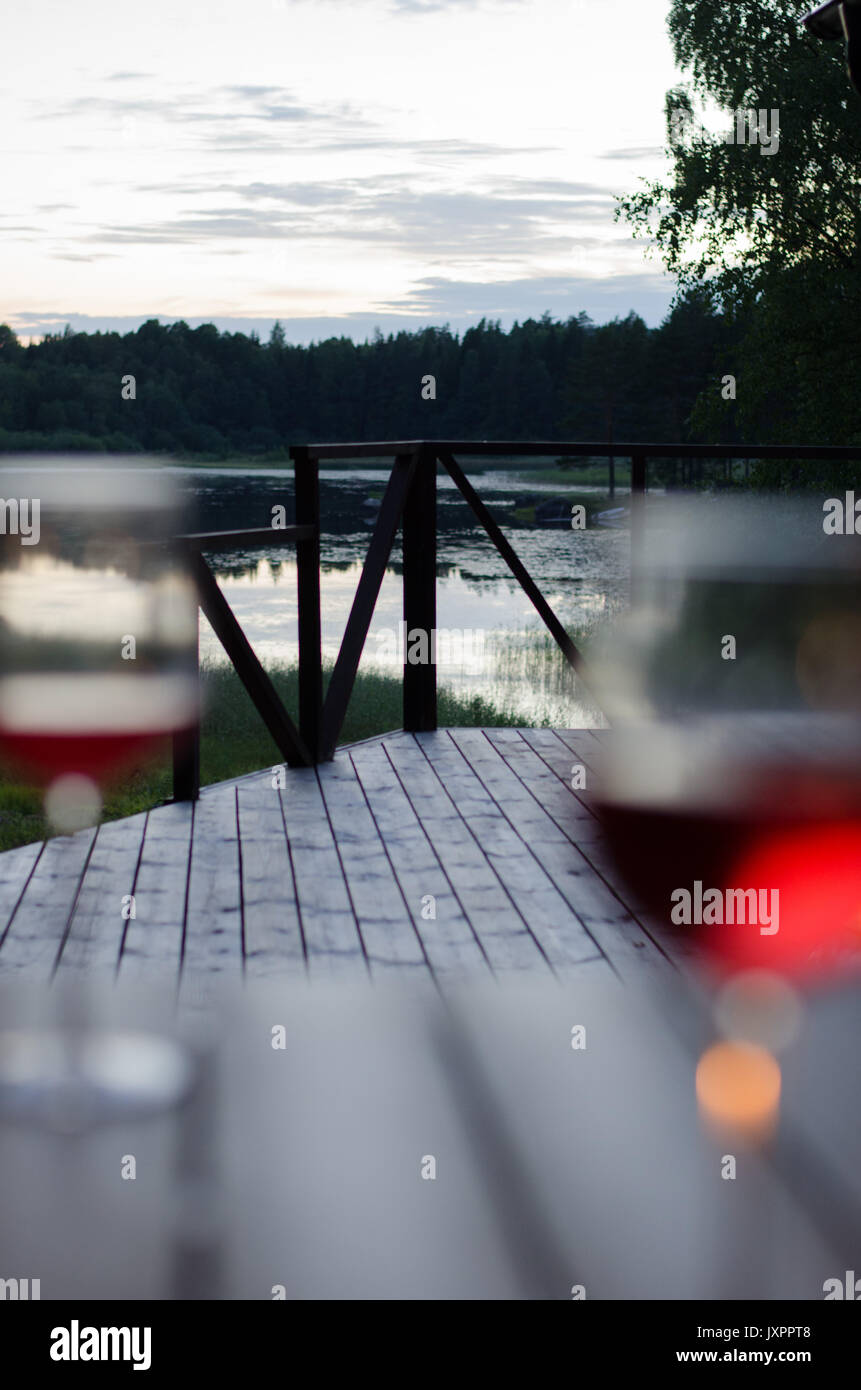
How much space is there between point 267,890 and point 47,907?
0.54 m

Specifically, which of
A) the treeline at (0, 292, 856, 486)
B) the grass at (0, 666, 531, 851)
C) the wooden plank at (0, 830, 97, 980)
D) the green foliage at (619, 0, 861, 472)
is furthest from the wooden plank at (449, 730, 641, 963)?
the treeline at (0, 292, 856, 486)

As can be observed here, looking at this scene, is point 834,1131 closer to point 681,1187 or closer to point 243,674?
point 681,1187

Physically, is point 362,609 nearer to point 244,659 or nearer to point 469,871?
point 244,659

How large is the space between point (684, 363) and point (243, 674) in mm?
48658

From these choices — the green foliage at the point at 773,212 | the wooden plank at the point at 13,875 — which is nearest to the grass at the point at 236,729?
the wooden plank at the point at 13,875

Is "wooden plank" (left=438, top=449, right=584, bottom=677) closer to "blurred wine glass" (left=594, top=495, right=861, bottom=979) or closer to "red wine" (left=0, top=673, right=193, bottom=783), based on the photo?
"blurred wine glass" (left=594, top=495, right=861, bottom=979)

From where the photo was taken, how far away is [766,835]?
9.32 ft

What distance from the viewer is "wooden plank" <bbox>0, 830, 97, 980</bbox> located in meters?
2.69

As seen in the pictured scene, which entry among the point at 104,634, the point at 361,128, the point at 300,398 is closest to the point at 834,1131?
the point at 104,634

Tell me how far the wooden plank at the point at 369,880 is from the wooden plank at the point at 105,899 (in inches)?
22.1

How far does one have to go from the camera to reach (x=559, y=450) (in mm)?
4691

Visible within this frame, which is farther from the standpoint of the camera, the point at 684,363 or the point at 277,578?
the point at 684,363

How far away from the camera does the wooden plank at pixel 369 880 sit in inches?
108

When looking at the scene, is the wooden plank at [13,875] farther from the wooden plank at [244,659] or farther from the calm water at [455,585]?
the calm water at [455,585]
